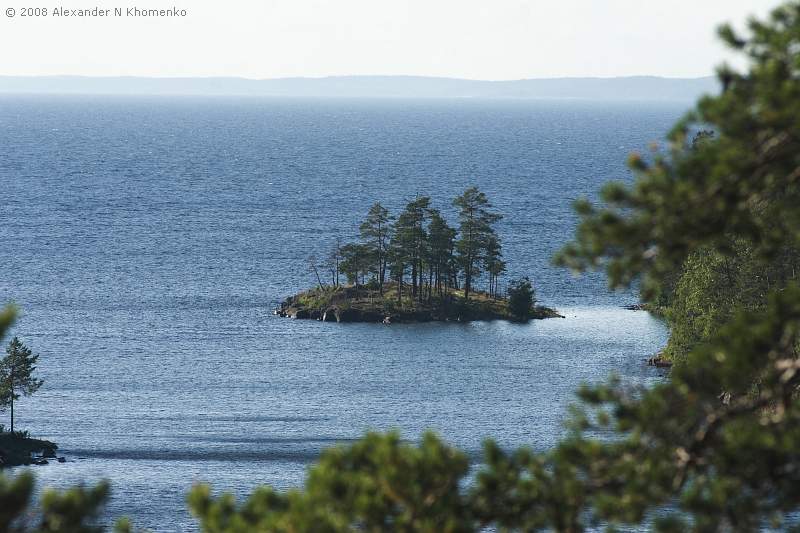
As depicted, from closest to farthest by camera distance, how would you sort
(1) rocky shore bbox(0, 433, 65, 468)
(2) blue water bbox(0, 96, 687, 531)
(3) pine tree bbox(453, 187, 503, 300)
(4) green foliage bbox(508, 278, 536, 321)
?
(1) rocky shore bbox(0, 433, 65, 468) < (2) blue water bbox(0, 96, 687, 531) < (4) green foliage bbox(508, 278, 536, 321) < (3) pine tree bbox(453, 187, 503, 300)

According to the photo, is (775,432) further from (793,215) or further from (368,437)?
(368,437)

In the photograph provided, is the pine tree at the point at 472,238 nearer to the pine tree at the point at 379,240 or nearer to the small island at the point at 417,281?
the small island at the point at 417,281

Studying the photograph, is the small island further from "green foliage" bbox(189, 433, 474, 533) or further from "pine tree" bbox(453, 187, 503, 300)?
"green foliage" bbox(189, 433, 474, 533)

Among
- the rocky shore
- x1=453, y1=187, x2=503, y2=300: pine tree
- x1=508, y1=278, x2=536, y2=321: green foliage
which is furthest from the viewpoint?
x1=453, y1=187, x2=503, y2=300: pine tree

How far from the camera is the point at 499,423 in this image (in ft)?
268

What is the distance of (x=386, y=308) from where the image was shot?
120m

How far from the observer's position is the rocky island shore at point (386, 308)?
118 metres

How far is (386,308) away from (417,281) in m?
12.5

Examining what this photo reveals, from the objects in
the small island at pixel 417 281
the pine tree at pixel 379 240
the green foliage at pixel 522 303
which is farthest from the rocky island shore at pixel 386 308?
the pine tree at pixel 379 240

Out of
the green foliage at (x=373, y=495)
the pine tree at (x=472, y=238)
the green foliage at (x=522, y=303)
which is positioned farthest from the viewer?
the pine tree at (x=472, y=238)

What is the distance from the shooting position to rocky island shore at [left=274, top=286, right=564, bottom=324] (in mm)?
118125

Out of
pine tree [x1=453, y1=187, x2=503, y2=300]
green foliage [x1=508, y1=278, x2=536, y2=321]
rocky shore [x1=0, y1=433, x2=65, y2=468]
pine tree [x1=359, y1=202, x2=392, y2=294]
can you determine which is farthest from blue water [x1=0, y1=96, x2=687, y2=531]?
pine tree [x1=359, y1=202, x2=392, y2=294]

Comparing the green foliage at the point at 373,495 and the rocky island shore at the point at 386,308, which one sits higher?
the green foliage at the point at 373,495

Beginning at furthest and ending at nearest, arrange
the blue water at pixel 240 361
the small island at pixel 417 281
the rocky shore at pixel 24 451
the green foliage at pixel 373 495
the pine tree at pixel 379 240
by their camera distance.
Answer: the pine tree at pixel 379 240
the small island at pixel 417 281
the blue water at pixel 240 361
the rocky shore at pixel 24 451
the green foliage at pixel 373 495
